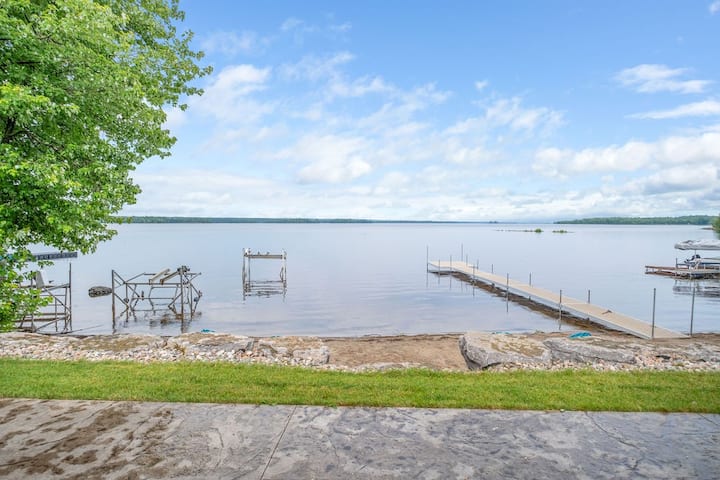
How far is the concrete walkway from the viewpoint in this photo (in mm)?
4168

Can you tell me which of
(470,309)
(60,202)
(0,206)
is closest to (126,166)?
(60,202)

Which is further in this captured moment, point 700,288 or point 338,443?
point 700,288

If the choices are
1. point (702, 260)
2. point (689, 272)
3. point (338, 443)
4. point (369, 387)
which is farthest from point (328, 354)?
point (702, 260)

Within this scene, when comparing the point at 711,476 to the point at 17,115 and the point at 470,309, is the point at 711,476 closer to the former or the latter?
the point at 17,115

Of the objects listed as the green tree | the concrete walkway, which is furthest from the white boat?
the green tree

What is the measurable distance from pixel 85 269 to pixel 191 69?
41.4m

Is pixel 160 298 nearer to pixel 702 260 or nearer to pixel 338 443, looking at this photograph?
pixel 338 443

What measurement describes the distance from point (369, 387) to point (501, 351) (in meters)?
4.89

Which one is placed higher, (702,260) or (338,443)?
(338,443)

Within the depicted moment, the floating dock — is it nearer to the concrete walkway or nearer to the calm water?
the calm water

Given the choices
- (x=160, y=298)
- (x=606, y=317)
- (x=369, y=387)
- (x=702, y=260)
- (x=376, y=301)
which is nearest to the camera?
(x=369, y=387)

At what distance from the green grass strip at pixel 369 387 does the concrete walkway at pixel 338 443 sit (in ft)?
0.89

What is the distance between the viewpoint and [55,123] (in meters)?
4.85

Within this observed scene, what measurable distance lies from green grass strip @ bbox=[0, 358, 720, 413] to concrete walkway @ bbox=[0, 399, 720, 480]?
0.89 ft
